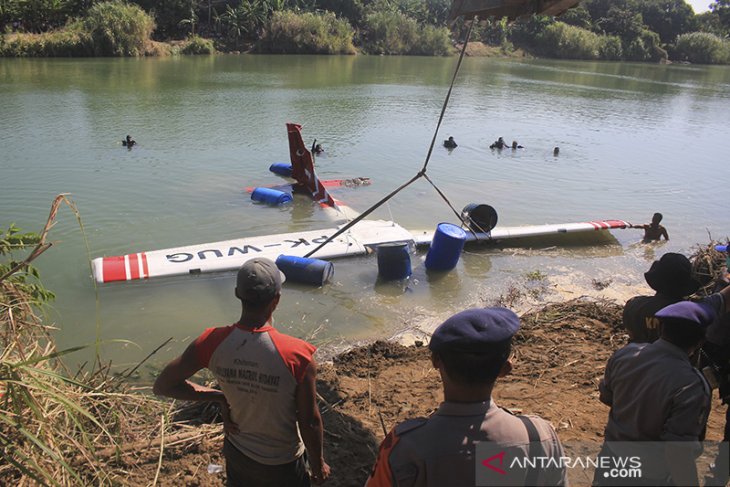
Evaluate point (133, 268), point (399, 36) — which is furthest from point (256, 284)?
point (399, 36)

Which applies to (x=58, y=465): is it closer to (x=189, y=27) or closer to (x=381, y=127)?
(x=381, y=127)

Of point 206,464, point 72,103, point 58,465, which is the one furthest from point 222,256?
point 72,103

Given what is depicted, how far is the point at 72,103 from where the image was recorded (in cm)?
2577

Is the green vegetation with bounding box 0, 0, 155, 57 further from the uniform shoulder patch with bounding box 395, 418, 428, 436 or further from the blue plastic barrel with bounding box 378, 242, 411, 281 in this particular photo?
the uniform shoulder patch with bounding box 395, 418, 428, 436

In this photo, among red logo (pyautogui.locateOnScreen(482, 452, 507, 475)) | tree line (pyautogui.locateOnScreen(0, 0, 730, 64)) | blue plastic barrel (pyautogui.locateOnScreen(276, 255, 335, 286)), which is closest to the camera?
red logo (pyautogui.locateOnScreen(482, 452, 507, 475))

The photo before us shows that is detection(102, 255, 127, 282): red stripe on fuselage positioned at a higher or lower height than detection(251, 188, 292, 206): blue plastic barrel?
lower

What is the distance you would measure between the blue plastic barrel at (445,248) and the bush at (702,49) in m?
108

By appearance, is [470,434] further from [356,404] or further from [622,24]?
[622,24]

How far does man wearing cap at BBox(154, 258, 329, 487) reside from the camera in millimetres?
2709

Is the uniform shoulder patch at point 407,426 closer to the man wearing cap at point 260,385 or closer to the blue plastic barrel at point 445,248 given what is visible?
the man wearing cap at point 260,385

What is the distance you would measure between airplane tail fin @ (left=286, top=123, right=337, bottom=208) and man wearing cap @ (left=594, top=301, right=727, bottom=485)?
10.6m

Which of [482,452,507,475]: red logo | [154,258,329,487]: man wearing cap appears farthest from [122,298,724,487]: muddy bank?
[482,452,507,475]: red logo

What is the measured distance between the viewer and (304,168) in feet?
47.5

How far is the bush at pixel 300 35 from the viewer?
64750 mm
